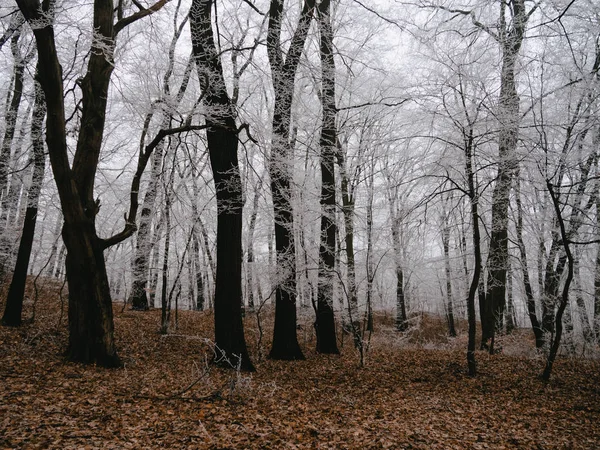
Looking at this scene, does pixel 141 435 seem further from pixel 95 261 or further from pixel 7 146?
pixel 7 146

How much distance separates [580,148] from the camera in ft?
24.7

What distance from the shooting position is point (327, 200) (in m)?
9.40

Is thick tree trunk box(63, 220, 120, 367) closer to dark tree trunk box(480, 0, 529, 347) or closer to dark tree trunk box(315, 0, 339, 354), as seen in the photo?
dark tree trunk box(315, 0, 339, 354)

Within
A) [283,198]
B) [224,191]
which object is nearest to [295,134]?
[283,198]

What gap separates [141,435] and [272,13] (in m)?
8.12

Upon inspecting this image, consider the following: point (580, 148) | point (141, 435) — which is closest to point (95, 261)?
point (141, 435)

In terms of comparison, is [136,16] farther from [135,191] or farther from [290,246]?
[290,246]

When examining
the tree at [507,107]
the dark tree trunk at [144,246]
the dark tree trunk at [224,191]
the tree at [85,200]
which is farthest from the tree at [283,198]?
the dark tree trunk at [144,246]

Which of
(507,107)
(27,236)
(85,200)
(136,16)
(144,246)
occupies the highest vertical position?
(136,16)

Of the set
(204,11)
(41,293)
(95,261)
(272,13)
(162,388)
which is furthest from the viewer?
(41,293)

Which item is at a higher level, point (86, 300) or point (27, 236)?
point (27, 236)

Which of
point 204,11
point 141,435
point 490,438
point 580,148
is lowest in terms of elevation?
point 490,438

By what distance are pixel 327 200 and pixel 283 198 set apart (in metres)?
1.79

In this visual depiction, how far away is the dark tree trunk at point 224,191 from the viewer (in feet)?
21.1
